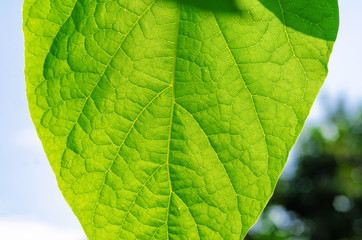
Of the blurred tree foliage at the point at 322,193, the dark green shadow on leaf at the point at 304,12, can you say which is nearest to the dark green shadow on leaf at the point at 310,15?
the dark green shadow on leaf at the point at 304,12

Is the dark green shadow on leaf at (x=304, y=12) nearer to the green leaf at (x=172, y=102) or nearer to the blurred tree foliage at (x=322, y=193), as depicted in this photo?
the green leaf at (x=172, y=102)

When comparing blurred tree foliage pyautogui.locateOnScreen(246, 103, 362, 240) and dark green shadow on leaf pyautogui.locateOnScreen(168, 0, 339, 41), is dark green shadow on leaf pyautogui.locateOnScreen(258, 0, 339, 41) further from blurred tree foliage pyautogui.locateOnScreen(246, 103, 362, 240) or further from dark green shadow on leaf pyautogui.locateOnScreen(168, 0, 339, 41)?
blurred tree foliage pyautogui.locateOnScreen(246, 103, 362, 240)

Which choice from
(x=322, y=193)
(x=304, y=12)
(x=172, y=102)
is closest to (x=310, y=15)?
(x=304, y=12)

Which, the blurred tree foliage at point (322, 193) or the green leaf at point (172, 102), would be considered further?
the blurred tree foliage at point (322, 193)

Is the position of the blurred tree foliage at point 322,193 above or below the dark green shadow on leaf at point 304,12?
above

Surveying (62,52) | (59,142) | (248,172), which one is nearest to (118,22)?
(62,52)

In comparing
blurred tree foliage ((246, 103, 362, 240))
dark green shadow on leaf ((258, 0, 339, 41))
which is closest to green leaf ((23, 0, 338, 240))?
dark green shadow on leaf ((258, 0, 339, 41))
